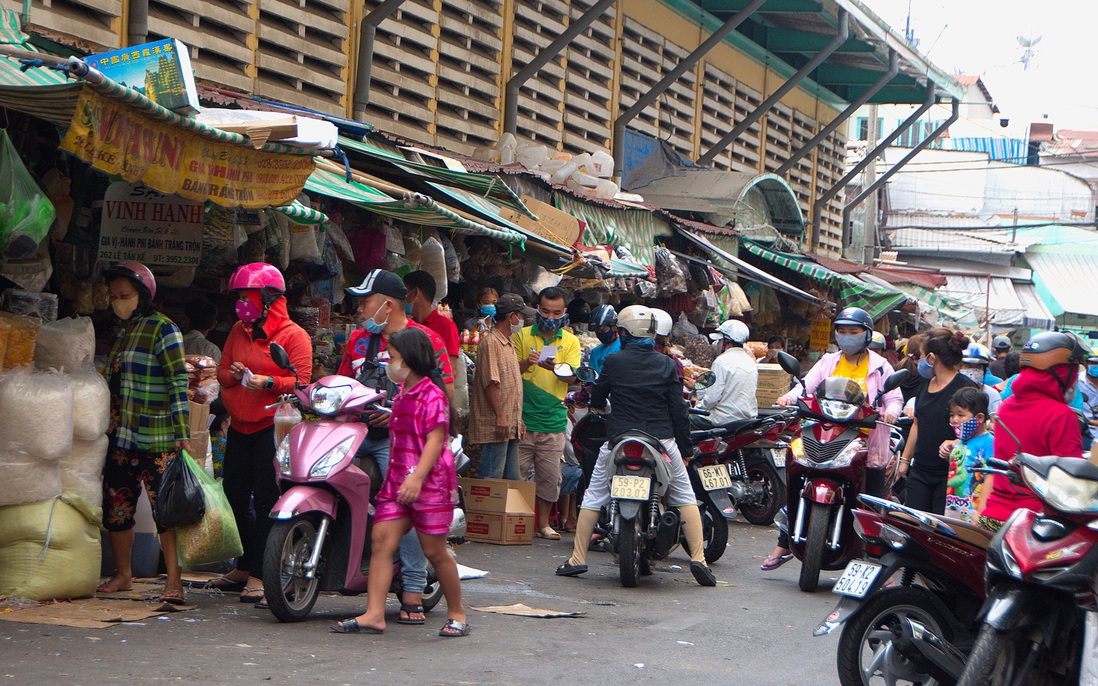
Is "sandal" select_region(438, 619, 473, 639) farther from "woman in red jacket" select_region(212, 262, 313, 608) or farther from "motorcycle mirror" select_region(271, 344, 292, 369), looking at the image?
"motorcycle mirror" select_region(271, 344, 292, 369)

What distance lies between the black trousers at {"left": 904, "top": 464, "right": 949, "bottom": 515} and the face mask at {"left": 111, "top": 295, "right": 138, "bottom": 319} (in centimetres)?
468

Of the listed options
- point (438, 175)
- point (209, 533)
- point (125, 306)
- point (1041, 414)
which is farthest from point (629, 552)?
point (438, 175)

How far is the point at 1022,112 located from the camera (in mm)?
60156

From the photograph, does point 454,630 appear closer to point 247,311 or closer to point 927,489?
point 247,311

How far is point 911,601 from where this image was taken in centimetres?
491

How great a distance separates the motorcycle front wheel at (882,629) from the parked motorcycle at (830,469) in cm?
293

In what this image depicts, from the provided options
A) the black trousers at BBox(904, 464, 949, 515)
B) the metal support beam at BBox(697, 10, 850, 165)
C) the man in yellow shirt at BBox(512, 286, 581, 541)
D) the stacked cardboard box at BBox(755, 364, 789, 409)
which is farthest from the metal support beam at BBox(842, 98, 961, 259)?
the black trousers at BBox(904, 464, 949, 515)

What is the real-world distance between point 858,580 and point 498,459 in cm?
505

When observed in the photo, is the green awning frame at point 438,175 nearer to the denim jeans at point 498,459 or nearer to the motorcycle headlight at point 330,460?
the denim jeans at point 498,459

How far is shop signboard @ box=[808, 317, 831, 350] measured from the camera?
19656mm

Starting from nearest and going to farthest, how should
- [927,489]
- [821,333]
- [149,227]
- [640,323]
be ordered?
[149,227] → [927,489] → [640,323] → [821,333]

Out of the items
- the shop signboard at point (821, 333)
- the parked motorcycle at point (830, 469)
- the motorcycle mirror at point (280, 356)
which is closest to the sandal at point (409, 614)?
the motorcycle mirror at point (280, 356)

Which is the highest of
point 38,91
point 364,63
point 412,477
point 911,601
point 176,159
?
point 364,63

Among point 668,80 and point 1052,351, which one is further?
point 668,80
